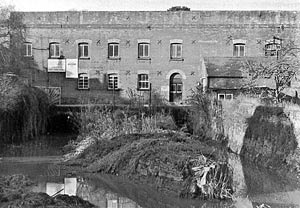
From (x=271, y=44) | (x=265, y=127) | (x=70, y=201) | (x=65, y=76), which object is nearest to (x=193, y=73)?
(x=271, y=44)

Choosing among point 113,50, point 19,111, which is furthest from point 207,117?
point 113,50

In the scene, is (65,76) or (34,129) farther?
(65,76)

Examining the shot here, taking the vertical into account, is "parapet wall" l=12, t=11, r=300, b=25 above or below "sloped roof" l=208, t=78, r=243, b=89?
above

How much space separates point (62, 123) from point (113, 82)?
8.16m

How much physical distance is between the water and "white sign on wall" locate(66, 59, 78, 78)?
673 inches

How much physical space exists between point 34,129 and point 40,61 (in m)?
12.3

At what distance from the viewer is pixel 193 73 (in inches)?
1304

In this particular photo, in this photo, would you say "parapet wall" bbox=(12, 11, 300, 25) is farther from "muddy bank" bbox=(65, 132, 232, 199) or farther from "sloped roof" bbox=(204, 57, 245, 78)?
"muddy bank" bbox=(65, 132, 232, 199)

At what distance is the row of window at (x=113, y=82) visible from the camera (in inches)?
1320

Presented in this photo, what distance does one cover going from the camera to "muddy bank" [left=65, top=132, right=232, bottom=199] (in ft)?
39.1

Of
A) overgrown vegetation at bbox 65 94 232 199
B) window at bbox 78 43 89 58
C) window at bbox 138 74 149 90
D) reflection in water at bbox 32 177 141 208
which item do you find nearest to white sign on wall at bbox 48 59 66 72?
window at bbox 78 43 89 58

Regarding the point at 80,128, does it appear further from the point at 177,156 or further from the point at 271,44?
the point at 271,44

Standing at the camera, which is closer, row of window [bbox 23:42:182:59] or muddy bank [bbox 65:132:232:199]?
muddy bank [bbox 65:132:232:199]

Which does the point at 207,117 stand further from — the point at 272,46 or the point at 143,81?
the point at 272,46
